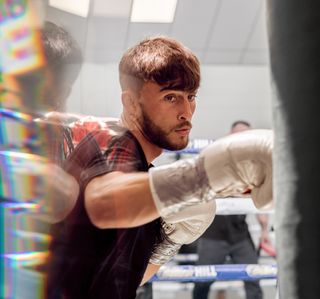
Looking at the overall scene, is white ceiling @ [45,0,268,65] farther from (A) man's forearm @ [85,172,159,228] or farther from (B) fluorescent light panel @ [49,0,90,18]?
(A) man's forearm @ [85,172,159,228]

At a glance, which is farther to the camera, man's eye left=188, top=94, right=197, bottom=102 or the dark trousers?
the dark trousers

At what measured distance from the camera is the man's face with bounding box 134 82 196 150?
65cm

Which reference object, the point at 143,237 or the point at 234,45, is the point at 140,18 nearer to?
the point at 234,45

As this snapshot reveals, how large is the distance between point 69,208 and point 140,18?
0.30 m

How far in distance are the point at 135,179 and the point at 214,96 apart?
0.32 meters

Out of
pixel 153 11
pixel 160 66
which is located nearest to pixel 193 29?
pixel 153 11

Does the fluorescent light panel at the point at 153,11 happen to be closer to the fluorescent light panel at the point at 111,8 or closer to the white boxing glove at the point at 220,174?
the fluorescent light panel at the point at 111,8

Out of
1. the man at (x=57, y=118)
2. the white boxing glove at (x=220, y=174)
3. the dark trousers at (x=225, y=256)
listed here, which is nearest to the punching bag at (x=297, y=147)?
the white boxing glove at (x=220, y=174)

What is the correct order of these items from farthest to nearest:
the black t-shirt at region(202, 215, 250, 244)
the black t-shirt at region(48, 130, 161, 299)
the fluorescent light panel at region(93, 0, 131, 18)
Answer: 1. the black t-shirt at region(202, 215, 250, 244)
2. the fluorescent light panel at region(93, 0, 131, 18)
3. the black t-shirt at region(48, 130, 161, 299)

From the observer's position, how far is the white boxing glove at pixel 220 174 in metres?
0.54

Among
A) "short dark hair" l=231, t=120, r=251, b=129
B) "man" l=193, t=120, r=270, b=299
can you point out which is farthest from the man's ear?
"man" l=193, t=120, r=270, b=299

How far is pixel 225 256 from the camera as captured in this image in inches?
66.3

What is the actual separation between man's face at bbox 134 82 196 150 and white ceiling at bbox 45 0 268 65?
0.24 ft

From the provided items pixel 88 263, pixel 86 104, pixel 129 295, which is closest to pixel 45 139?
pixel 86 104
